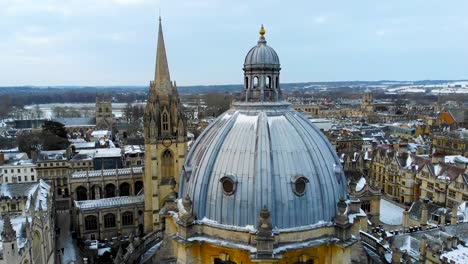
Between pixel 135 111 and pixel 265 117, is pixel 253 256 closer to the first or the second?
pixel 265 117

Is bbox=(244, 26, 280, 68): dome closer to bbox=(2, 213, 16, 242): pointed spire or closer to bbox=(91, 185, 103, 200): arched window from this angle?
bbox=(2, 213, 16, 242): pointed spire

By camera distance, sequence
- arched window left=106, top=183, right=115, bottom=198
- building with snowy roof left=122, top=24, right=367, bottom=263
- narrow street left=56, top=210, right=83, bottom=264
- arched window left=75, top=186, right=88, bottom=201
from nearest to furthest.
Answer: building with snowy roof left=122, top=24, right=367, bottom=263 → narrow street left=56, top=210, right=83, bottom=264 → arched window left=75, top=186, right=88, bottom=201 → arched window left=106, top=183, right=115, bottom=198

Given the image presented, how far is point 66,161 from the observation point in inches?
2913

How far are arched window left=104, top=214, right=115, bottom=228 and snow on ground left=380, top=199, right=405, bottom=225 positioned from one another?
36628 mm

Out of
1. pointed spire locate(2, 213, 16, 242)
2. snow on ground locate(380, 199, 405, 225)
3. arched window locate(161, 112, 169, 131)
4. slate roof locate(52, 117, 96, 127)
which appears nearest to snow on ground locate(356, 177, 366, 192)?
snow on ground locate(380, 199, 405, 225)

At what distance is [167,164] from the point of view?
171 ft

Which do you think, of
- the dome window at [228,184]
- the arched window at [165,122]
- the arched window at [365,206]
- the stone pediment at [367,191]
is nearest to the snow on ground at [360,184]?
the stone pediment at [367,191]

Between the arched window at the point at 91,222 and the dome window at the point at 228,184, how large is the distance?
42540 mm

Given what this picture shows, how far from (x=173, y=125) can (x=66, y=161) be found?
33260mm

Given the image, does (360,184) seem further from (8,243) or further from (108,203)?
(8,243)

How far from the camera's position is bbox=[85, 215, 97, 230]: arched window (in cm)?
5353

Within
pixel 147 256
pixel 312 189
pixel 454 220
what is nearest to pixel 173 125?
pixel 147 256

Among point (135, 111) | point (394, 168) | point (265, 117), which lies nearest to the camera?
point (265, 117)

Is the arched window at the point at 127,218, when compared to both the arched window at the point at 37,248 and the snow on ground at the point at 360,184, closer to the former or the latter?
the arched window at the point at 37,248
